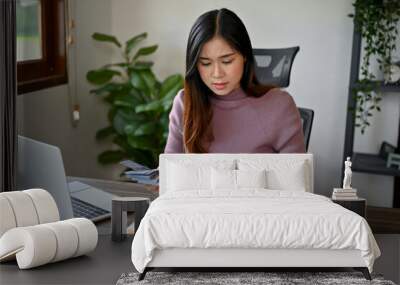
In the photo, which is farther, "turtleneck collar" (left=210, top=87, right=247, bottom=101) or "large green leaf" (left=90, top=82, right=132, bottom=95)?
"large green leaf" (left=90, top=82, right=132, bottom=95)

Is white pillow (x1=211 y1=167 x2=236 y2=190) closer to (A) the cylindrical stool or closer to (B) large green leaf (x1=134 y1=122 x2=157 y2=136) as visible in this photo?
(A) the cylindrical stool

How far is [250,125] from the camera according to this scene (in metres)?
2.46

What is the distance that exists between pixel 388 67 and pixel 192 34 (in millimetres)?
2853

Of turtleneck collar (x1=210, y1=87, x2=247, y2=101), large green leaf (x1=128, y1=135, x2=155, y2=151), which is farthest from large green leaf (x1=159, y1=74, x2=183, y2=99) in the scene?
turtleneck collar (x1=210, y1=87, x2=247, y2=101)

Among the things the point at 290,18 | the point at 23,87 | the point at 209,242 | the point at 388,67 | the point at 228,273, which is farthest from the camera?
the point at 290,18

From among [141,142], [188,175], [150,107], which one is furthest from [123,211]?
[141,142]

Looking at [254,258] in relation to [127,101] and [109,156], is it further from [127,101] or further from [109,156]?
[109,156]

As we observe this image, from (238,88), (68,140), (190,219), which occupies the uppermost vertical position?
(238,88)

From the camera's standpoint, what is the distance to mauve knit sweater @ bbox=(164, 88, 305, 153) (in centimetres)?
243

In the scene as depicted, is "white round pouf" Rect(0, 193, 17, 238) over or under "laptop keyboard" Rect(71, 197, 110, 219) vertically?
over

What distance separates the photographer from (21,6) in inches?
162

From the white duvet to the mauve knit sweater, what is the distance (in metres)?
0.61

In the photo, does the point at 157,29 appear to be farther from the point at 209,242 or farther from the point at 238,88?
the point at 209,242

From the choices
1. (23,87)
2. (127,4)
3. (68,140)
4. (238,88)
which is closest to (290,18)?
(127,4)
